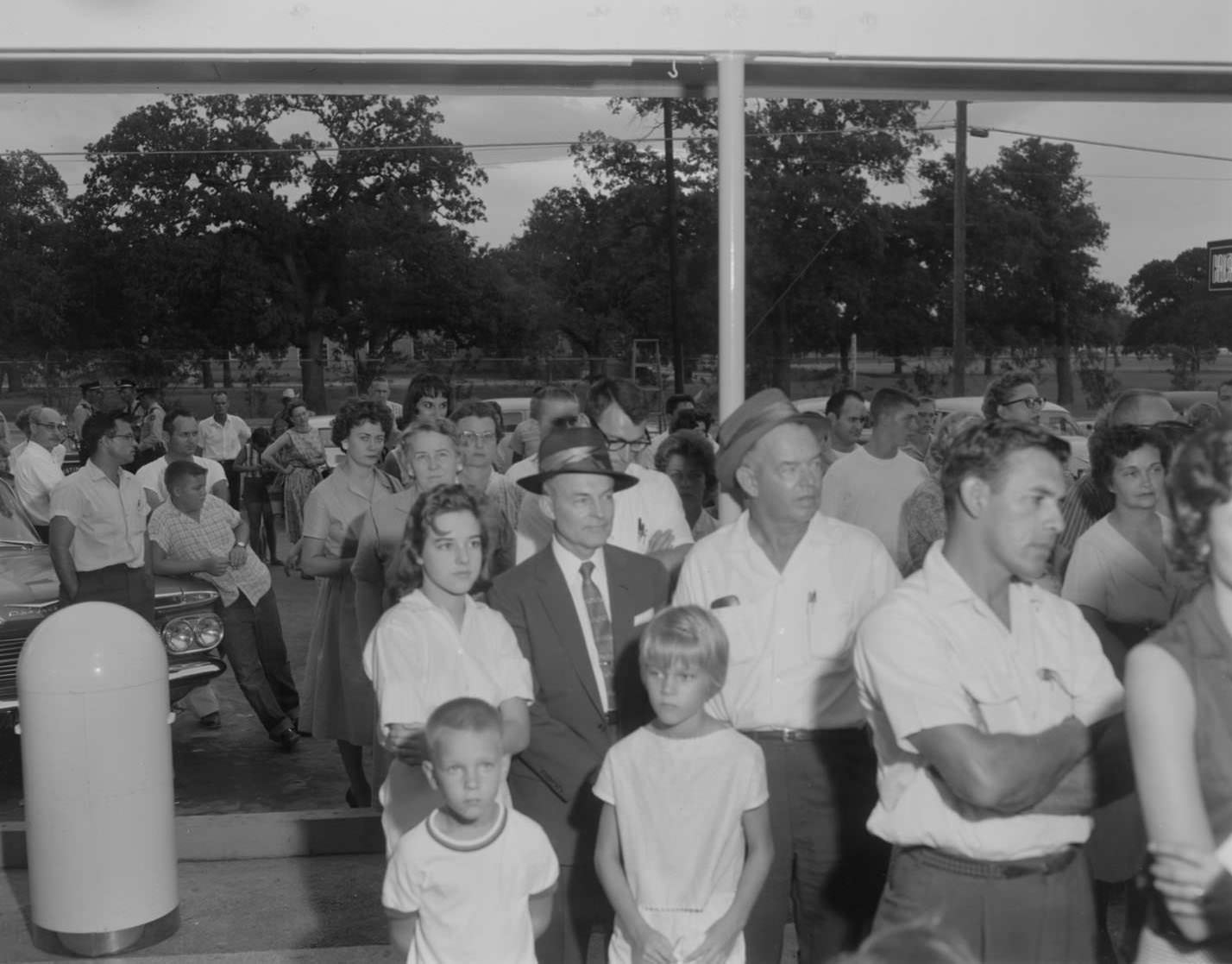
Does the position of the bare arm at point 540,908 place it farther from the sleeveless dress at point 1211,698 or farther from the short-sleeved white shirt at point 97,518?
the short-sleeved white shirt at point 97,518

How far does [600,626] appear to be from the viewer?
167 inches

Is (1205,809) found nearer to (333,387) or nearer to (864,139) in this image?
(864,139)

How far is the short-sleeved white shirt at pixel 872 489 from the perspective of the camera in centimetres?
701

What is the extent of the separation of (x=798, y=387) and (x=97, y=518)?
26333 mm

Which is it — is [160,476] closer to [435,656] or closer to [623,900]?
[435,656]

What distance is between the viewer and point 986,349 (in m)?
36.2

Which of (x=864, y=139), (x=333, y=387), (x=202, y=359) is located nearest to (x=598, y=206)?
(x=864, y=139)

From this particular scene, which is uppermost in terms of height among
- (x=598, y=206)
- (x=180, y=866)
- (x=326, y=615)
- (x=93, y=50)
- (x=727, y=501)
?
(x=598, y=206)

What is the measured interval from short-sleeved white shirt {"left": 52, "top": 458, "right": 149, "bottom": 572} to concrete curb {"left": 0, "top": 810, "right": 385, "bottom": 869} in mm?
2046

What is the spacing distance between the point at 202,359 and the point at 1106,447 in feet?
123

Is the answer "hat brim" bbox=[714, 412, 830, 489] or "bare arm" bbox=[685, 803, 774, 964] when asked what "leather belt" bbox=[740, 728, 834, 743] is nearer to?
"bare arm" bbox=[685, 803, 774, 964]

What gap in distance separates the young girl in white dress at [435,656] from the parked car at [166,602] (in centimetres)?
399

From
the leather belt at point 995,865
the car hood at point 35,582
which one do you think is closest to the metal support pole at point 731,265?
the leather belt at point 995,865

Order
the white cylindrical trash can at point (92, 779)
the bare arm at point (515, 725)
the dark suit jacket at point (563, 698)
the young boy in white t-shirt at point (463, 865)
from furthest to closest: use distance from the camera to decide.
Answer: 1. the white cylindrical trash can at point (92, 779)
2. the dark suit jacket at point (563, 698)
3. the bare arm at point (515, 725)
4. the young boy in white t-shirt at point (463, 865)
